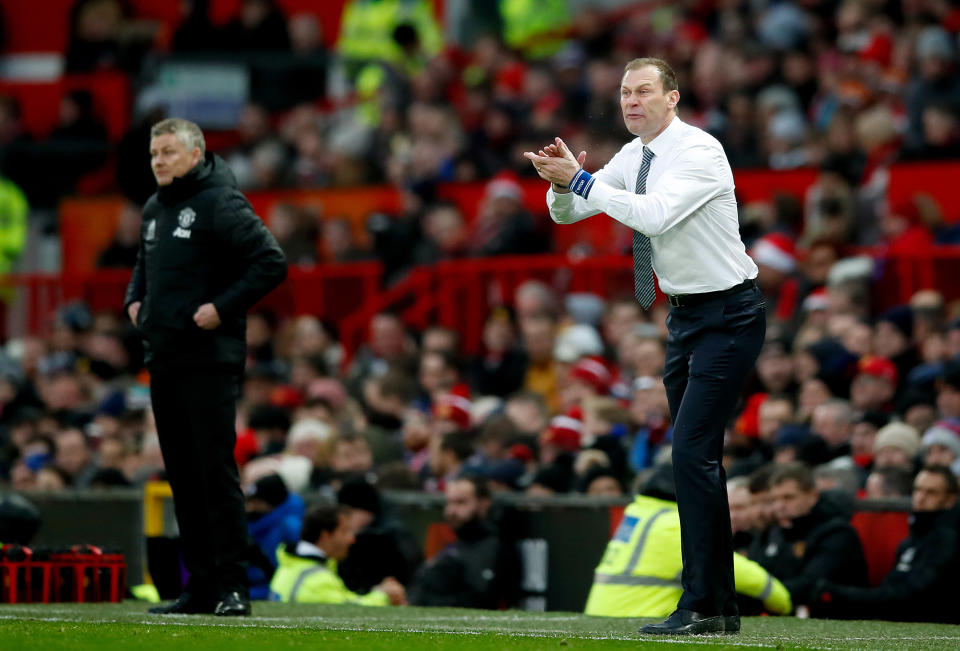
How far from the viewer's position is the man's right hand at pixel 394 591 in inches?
467

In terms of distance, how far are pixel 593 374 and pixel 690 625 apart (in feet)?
22.8

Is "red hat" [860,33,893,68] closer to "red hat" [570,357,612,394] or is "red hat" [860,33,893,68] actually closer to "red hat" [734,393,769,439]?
"red hat" [570,357,612,394]

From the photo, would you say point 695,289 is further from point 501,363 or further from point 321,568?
point 501,363

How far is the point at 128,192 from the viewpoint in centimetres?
2088

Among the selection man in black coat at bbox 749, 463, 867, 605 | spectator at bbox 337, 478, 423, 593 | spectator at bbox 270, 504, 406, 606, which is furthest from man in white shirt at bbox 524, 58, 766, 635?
spectator at bbox 337, 478, 423, 593

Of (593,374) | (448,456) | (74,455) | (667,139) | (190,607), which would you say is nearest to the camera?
(667,139)

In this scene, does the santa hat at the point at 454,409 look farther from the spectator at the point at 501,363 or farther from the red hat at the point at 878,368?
the red hat at the point at 878,368

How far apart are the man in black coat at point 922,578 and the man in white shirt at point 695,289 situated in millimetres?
2252

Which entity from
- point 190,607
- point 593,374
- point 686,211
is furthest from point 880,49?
point 190,607

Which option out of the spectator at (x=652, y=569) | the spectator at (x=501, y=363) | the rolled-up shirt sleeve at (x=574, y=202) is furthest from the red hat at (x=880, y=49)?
the rolled-up shirt sleeve at (x=574, y=202)

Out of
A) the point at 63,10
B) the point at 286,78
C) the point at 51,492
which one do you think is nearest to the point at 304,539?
the point at 51,492

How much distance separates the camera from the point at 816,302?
1448 cm

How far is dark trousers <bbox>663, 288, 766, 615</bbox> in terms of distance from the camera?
25.9 feet

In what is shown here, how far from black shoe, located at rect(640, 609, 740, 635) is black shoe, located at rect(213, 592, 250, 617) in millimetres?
2050
